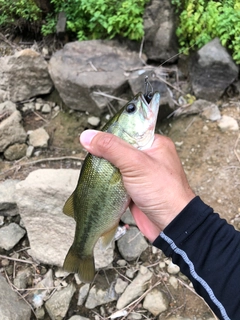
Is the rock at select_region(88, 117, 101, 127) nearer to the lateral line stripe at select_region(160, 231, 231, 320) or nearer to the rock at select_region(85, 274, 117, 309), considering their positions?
the rock at select_region(85, 274, 117, 309)

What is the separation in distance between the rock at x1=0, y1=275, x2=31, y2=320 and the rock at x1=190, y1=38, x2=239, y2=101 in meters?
3.37

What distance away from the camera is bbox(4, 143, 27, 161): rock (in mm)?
4816

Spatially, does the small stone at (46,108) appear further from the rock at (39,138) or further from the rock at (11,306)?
the rock at (11,306)

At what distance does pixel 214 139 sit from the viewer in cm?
449

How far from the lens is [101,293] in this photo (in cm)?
355

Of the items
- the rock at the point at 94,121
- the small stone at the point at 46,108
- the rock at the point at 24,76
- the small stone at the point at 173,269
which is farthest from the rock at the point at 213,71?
the small stone at the point at 173,269

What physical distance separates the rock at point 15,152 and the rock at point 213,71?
8.25 ft

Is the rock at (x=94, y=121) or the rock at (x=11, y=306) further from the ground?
the rock at (x=94, y=121)

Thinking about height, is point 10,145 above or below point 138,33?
below

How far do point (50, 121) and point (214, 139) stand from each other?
239 centimetres

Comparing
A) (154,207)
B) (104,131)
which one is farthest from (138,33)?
(154,207)

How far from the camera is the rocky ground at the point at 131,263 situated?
11.2 ft

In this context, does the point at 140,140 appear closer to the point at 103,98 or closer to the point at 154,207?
the point at 154,207

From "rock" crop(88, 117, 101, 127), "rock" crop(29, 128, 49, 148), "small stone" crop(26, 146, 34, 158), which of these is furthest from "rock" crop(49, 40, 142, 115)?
"small stone" crop(26, 146, 34, 158)
